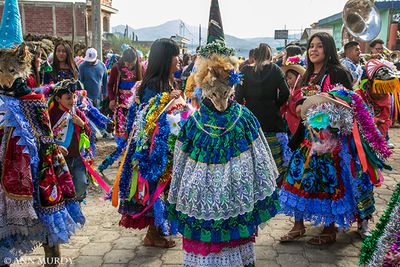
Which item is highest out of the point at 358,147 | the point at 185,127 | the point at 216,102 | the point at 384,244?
the point at 216,102

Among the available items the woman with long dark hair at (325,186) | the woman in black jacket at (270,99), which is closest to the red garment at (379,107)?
the woman in black jacket at (270,99)

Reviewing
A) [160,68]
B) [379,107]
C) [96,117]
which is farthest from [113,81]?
[379,107]

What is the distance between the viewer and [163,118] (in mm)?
3885

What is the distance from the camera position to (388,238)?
242 cm

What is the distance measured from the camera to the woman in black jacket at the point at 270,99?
526 cm

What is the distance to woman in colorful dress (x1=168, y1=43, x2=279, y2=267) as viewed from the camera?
296cm

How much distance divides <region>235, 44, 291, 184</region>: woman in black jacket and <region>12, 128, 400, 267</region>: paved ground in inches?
36.7

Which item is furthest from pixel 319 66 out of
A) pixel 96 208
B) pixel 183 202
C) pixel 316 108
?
pixel 96 208

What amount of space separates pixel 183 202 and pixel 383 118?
4.23 m

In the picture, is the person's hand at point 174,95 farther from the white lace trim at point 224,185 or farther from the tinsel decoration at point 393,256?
the tinsel decoration at point 393,256

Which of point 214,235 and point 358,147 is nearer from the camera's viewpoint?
point 214,235

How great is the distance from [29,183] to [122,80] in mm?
4587

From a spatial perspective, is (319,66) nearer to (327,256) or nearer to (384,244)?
(327,256)

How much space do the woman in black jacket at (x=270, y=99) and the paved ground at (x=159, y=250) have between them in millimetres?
931
